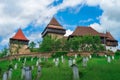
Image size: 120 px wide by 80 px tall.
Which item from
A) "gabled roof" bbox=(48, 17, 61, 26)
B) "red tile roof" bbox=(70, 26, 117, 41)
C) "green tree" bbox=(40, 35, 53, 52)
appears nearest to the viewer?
"green tree" bbox=(40, 35, 53, 52)

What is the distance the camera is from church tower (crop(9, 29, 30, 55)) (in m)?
84.4

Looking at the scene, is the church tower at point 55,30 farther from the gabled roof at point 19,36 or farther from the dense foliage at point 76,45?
the dense foliage at point 76,45

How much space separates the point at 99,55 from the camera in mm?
61969

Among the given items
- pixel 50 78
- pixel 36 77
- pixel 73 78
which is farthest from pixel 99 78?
pixel 36 77

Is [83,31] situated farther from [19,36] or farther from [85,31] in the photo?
[19,36]

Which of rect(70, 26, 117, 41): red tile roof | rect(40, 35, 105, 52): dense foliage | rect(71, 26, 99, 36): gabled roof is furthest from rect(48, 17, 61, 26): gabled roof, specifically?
rect(40, 35, 105, 52): dense foliage

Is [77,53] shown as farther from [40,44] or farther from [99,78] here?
[99,78]

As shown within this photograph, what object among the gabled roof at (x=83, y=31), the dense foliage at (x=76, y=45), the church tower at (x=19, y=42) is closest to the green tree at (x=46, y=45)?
the dense foliage at (x=76, y=45)

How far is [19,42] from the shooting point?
3580 inches

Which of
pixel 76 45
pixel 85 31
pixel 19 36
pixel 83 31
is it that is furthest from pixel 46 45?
pixel 19 36

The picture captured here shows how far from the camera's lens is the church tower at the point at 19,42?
8438 cm

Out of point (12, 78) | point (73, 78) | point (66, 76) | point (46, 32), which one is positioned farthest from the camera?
point (46, 32)

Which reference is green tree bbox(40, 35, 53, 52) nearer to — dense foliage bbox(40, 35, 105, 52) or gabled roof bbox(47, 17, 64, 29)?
dense foliage bbox(40, 35, 105, 52)

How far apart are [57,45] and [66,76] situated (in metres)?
47.1
